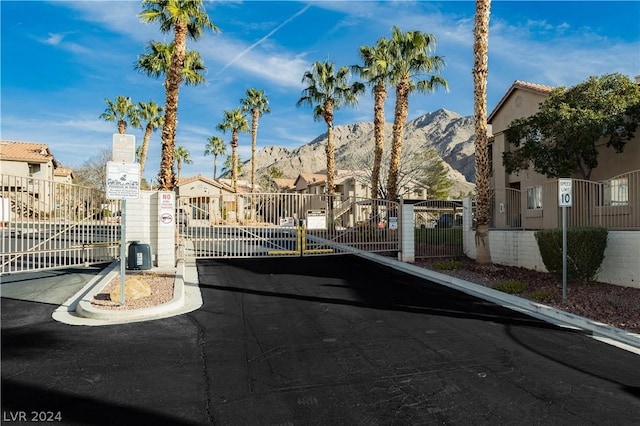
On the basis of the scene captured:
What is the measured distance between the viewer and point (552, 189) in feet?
49.9

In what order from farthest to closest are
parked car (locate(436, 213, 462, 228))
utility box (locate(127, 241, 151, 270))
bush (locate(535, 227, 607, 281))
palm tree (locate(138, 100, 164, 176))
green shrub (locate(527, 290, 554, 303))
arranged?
palm tree (locate(138, 100, 164, 176)), parked car (locate(436, 213, 462, 228)), utility box (locate(127, 241, 151, 270)), bush (locate(535, 227, 607, 281)), green shrub (locate(527, 290, 554, 303))

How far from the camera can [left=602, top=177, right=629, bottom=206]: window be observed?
10.7m

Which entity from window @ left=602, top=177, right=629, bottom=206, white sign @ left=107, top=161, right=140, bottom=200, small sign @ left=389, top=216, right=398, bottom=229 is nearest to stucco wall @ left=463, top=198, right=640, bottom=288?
window @ left=602, top=177, right=629, bottom=206

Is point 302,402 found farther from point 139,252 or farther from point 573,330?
point 139,252

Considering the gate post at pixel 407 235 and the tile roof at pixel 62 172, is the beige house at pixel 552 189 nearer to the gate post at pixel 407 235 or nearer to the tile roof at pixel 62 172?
the gate post at pixel 407 235

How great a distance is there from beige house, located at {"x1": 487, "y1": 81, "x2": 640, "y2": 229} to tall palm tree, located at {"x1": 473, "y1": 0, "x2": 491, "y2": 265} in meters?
2.24

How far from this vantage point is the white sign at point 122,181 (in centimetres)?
793

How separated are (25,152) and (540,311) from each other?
56.2m

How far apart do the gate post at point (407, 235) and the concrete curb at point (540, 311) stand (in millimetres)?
2174

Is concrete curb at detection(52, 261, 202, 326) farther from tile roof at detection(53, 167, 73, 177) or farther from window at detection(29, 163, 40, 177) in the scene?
tile roof at detection(53, 167, 73, 177)

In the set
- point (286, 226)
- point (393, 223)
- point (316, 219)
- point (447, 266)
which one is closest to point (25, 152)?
point (286, 226)

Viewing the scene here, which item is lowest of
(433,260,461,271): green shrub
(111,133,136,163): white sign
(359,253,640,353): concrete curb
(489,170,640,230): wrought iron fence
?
(359,253,640,353): concrete curb

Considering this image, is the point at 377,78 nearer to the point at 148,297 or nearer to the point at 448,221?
the point at 448,221

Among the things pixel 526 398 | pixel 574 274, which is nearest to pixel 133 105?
pixel 574 274
